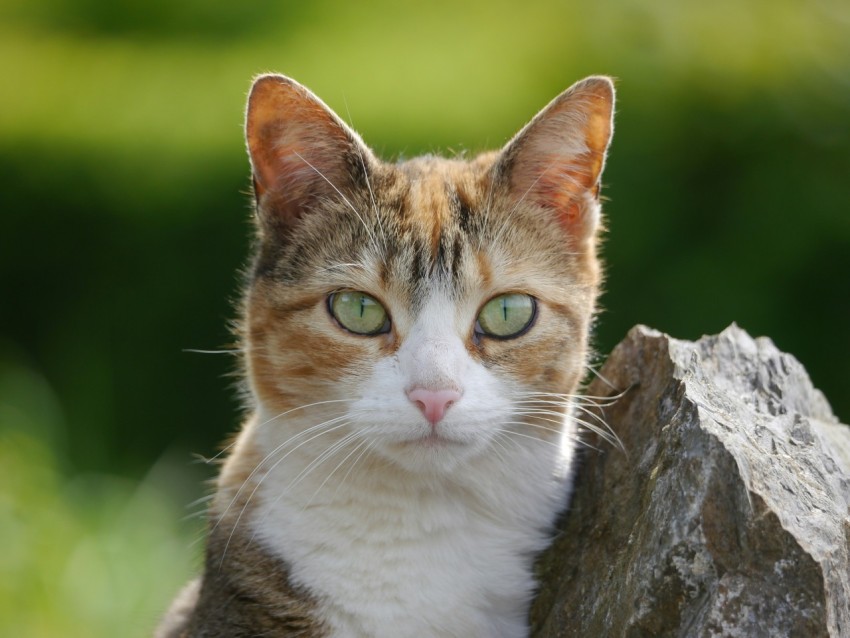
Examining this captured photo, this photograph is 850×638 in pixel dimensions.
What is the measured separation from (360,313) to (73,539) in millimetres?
3454

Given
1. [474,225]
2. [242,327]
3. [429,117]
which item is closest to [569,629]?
[474,225]

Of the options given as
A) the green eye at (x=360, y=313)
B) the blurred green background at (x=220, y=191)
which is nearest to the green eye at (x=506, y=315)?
the green eye at (x=360, y=313)

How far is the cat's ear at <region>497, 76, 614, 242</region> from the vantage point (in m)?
2.96

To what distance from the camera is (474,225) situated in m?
2.95

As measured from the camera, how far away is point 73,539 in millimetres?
5523

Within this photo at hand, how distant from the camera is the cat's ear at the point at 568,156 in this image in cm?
296

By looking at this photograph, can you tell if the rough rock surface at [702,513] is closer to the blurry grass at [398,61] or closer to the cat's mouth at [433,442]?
the cat's mouth at [433,442]

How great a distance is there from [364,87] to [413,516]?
3.96 m

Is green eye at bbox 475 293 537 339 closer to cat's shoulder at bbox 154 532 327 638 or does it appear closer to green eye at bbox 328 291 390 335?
green eye at bbox 328 291 390 335

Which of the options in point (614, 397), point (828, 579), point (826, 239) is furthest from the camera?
point (826, 239)

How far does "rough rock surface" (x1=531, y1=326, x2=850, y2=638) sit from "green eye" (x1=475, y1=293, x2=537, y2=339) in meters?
0.40

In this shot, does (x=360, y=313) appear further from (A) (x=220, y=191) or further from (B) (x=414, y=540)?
(A) (x=220, y=191)

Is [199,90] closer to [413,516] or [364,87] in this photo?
[364,87]

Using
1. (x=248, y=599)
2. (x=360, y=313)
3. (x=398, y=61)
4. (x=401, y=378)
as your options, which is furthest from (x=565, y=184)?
(x=398, y=61)
